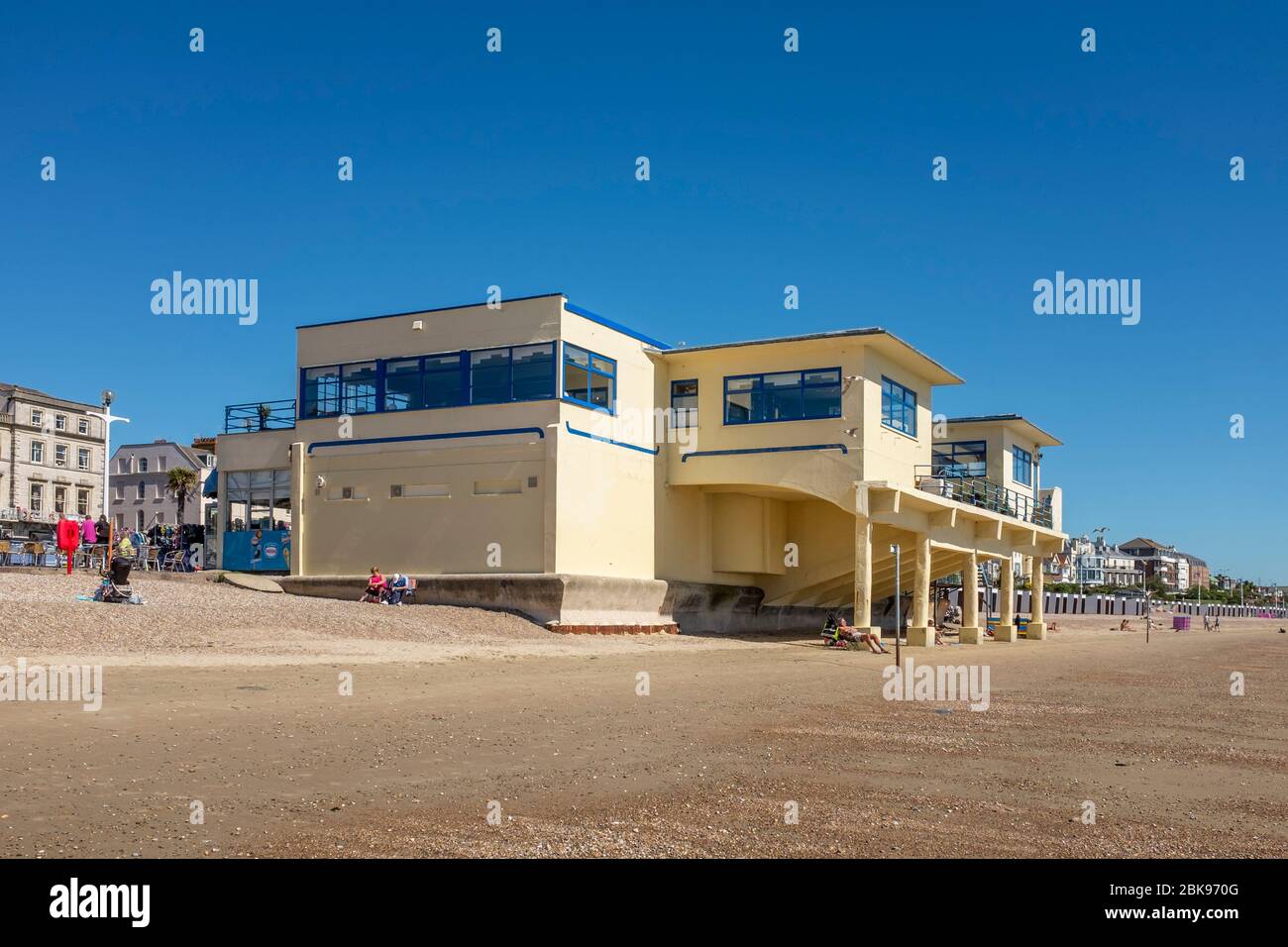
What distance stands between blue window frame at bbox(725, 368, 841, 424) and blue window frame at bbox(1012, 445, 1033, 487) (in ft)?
74.3

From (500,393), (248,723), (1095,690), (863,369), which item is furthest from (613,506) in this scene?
(248,723)

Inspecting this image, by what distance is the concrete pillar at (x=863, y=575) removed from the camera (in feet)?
121

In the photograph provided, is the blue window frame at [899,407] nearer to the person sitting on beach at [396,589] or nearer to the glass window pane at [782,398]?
the glass window pane at [782,398]

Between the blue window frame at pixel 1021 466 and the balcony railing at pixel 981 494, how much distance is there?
1324 mm

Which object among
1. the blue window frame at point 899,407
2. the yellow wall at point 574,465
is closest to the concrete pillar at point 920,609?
the yellow wall at point 574,465

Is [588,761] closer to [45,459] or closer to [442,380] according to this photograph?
[442,380]

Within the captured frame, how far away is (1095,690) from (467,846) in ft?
51.6

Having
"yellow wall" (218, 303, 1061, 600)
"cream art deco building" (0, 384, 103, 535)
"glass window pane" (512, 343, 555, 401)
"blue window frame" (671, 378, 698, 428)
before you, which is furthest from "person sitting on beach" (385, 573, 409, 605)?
"cream art deco building" (0, 384, 103, 535)

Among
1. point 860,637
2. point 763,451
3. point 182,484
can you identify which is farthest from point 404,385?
point 182,484

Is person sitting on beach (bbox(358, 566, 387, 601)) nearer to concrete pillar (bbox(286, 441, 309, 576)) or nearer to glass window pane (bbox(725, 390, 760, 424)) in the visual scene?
concrete pillar (bbox(286, 441, 309, 576))

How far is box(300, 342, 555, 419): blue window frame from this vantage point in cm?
3591

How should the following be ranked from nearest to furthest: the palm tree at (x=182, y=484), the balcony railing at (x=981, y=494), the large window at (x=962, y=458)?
the balcony railing at (x=981, y=494)
the large window at (x=962, y=458)
the palm tree at (x=182, y=484)

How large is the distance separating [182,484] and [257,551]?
64310mm
